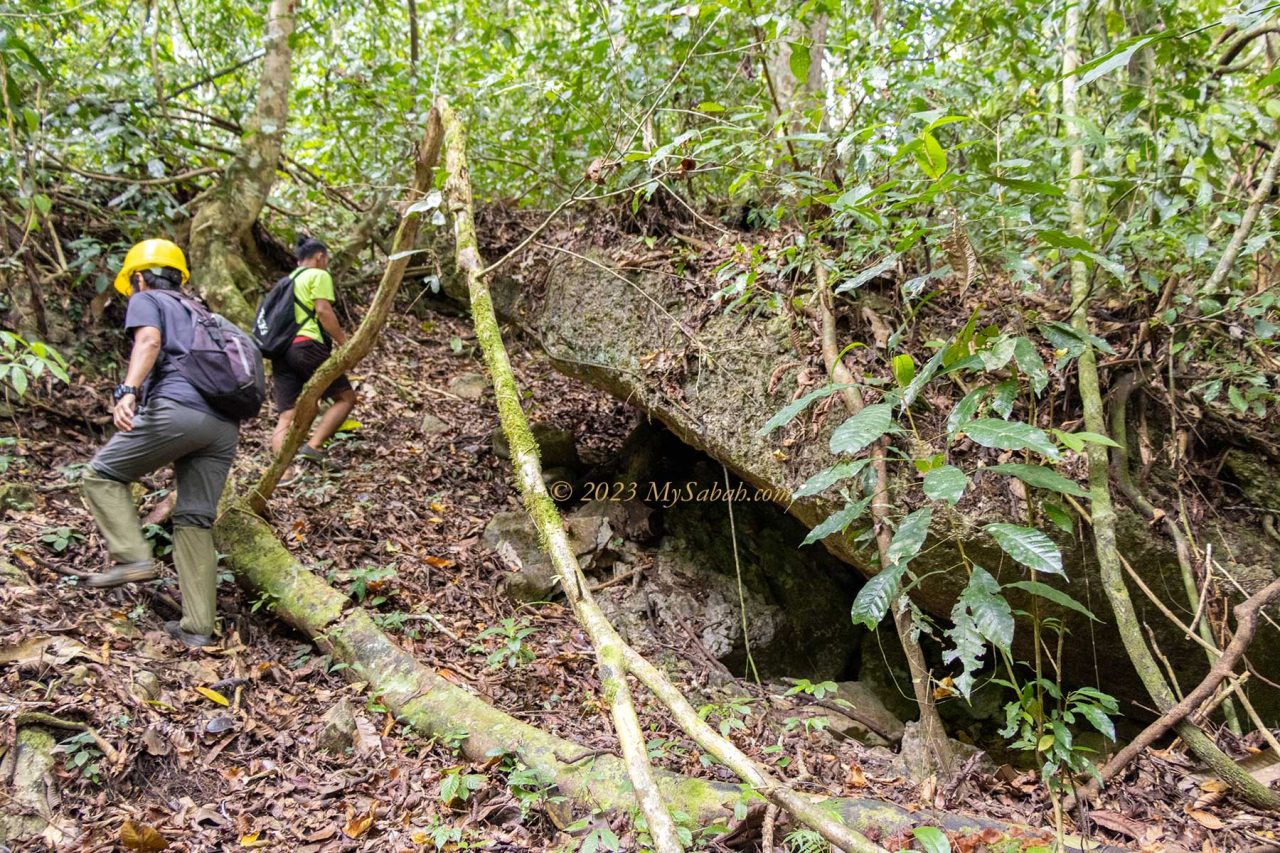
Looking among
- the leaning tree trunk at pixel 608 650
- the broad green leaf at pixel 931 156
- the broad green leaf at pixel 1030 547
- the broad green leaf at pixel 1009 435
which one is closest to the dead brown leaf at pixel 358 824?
the leaning tree trunk at pixel 608 650

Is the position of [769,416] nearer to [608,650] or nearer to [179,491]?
[608,650]

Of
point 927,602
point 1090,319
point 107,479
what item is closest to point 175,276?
point 107,479

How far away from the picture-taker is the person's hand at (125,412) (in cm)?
394

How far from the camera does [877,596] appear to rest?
2.23 m

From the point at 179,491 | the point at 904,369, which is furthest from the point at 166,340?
the point at 904,369

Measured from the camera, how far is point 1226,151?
168 inches

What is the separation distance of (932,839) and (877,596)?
720mm

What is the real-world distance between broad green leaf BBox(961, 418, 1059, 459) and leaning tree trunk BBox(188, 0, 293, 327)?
261 inches

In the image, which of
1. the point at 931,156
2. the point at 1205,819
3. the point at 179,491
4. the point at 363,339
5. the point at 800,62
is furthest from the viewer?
the point at 363,339

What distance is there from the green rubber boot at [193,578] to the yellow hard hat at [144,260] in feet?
4.89

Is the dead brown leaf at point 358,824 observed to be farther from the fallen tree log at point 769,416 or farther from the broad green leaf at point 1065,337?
the broad green leaf at point 1065,337

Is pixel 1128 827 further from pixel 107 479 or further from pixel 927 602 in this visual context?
pixel 107 479

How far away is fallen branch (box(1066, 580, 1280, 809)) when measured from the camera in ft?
9.34

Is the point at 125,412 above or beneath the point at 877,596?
above
